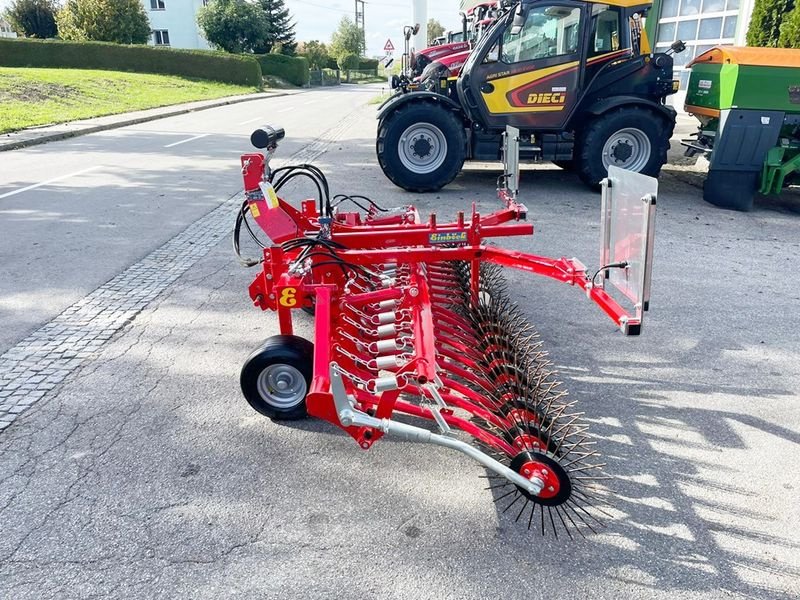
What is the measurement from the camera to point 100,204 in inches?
313

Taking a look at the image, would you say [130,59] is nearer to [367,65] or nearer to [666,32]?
[666,32]

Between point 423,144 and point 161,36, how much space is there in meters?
50.2

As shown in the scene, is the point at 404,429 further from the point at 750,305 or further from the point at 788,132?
the point at 788,132

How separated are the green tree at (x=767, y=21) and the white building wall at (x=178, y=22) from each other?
45.9 metres

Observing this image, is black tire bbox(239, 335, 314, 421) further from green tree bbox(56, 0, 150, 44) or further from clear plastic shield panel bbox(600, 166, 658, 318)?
green tree bbox(56, 0, 150, 44)

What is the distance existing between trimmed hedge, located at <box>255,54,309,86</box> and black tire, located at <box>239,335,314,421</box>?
4551 centimetres

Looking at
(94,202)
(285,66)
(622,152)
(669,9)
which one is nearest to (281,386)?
(94,202)

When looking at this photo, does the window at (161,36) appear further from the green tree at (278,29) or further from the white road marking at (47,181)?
the white road marking at (47,181)

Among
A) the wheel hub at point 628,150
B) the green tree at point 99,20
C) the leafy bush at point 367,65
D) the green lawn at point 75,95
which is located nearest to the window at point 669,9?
the wheel hub at point 628,150

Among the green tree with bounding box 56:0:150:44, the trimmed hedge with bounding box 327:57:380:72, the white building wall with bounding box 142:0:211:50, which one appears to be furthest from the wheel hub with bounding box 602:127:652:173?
the trimmed hedge with bounding box 327:57:380:72

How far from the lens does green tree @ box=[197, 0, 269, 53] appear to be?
4241 cm

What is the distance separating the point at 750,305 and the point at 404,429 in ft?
12.4

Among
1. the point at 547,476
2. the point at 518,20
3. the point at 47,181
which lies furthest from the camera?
the point at 47,181

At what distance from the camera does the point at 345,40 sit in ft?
231
